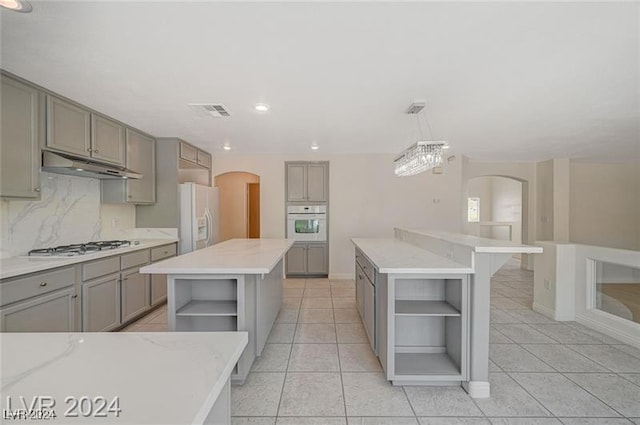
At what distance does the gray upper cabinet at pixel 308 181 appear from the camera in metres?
→ 5.62

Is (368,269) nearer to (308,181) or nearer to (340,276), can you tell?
(340,276)

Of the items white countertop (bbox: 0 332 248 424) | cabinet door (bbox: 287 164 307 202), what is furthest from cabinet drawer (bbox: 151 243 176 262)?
white countertop (bbox: 0 332 248 424)

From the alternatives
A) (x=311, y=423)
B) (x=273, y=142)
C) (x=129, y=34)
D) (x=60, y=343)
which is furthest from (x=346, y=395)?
(x=273, y=142)

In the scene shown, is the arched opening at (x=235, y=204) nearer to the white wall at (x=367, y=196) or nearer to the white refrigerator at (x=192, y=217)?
the white wall at (x=367, y=196)

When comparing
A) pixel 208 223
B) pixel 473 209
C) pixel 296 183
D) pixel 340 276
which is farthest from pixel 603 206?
pixel 208 223

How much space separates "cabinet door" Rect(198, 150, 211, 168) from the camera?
16.6ft

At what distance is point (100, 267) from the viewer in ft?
9.45

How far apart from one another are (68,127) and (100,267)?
1.37 meters

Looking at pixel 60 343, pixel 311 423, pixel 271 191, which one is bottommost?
pixel 311 423

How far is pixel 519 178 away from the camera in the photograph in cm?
631

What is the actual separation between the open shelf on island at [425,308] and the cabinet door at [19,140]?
3138 millimetres

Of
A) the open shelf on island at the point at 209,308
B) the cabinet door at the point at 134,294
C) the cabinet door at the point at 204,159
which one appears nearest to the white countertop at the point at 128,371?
the open shelf on island at the point at 209,308

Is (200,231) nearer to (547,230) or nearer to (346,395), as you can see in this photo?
(346,395)

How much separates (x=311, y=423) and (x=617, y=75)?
11.1ft
